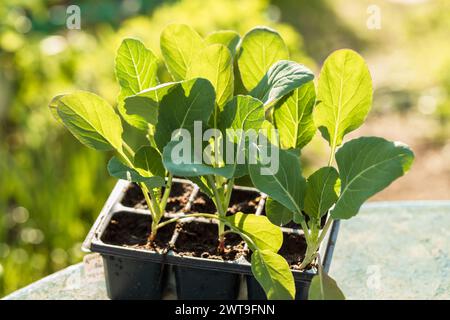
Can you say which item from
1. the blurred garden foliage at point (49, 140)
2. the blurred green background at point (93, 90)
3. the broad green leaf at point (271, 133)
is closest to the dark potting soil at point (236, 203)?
the broad green leaf at point (271, 133)

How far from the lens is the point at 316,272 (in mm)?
1084

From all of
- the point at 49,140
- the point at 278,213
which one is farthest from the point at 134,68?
the point at 49,140

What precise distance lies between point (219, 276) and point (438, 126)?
2085 mm

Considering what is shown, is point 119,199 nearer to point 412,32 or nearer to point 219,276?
point 219,276

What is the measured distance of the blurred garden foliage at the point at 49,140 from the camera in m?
Result: 2.12

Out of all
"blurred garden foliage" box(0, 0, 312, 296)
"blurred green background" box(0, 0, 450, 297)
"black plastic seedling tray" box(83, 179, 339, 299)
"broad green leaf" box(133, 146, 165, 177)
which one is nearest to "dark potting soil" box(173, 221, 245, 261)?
"black plastic seedling tray" box(83, 179, 339, 299)

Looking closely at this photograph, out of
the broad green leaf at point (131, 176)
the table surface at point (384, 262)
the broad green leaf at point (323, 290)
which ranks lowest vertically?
the table surface at point (384, 262)

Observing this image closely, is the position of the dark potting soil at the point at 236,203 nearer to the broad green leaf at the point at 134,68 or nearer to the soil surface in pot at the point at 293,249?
the soil surface in pot at the point at 293,249

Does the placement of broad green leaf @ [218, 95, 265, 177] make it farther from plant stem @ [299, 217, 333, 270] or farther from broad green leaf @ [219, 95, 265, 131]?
plant stem @ [299, 217, 333, 270]

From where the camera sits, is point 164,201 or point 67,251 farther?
point 67,251

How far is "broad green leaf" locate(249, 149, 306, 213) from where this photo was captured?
101 centimetres

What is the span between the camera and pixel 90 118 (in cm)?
110

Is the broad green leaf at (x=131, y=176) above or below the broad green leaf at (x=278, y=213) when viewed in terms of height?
above
